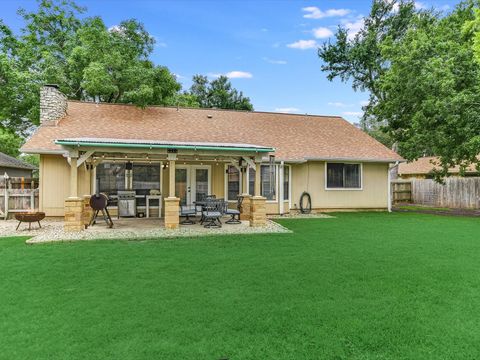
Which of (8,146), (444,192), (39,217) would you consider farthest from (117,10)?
(444,192)

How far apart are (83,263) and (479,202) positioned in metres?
19.0

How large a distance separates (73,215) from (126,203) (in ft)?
9.99

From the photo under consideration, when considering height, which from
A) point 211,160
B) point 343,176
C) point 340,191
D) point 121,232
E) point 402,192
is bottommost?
point 121,232

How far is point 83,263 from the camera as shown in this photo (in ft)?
18.6

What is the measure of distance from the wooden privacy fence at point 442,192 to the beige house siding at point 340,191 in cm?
589

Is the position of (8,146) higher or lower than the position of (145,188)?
higher

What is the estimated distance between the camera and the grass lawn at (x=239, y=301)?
113 inches

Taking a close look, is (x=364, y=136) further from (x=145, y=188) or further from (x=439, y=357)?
(x=439, y=357)

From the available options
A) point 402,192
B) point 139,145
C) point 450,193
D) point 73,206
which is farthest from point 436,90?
point 73,206

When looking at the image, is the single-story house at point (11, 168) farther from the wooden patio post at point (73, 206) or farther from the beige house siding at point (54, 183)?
the wooden patio post at point (73, 206)

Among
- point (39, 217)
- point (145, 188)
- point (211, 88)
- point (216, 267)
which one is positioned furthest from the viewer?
point (211, 88)

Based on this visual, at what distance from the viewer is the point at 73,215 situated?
8.54 meters

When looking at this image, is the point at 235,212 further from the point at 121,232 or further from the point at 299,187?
the point at 299,187

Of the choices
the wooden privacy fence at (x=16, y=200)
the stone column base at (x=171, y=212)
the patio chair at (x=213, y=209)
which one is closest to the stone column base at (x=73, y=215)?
the stone column base at (x=171, y=212)
